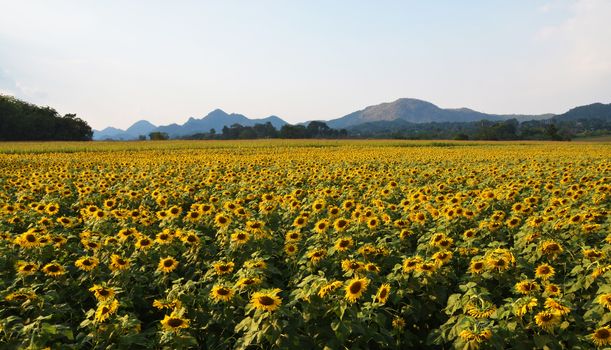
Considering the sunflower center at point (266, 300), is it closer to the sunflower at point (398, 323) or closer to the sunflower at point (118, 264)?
the sunflower at point (398, 323)

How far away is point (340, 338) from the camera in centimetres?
334

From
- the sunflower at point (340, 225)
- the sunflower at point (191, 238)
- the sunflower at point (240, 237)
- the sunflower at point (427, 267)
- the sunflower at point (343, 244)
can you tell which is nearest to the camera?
the sunflower at point (427, 267)

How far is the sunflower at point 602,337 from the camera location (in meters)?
3.39

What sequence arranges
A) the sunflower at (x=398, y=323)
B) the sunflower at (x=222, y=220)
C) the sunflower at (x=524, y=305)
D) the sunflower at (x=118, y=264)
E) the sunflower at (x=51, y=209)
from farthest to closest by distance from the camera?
1. the sunflower at (x=51, y=209)
2. the sunflower at (x=222, y=220)
3. the sunflower at (x=118, y=264)
4. the sunflower at (x=398, y=323)
5. the sunflower at (x=524, y=305)

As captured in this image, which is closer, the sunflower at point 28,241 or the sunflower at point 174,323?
the sunflower at point 174,323

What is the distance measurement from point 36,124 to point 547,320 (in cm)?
9795

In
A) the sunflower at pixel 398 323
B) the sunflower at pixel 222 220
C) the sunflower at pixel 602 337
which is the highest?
the sunflower at pixel 222 220

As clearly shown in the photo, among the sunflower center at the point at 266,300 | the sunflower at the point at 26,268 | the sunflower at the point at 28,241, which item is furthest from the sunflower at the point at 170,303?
the sunflower at the point at 28,241

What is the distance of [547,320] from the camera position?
3.55 m

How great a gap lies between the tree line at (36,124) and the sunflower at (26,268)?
9141 centimetres

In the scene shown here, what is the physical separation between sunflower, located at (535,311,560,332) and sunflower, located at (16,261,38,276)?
5206 millimetres

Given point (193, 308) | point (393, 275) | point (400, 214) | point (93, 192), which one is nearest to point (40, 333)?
point (193, 308)

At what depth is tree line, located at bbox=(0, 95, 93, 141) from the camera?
263ft

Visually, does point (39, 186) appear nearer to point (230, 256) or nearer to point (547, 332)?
point (230, 256)
